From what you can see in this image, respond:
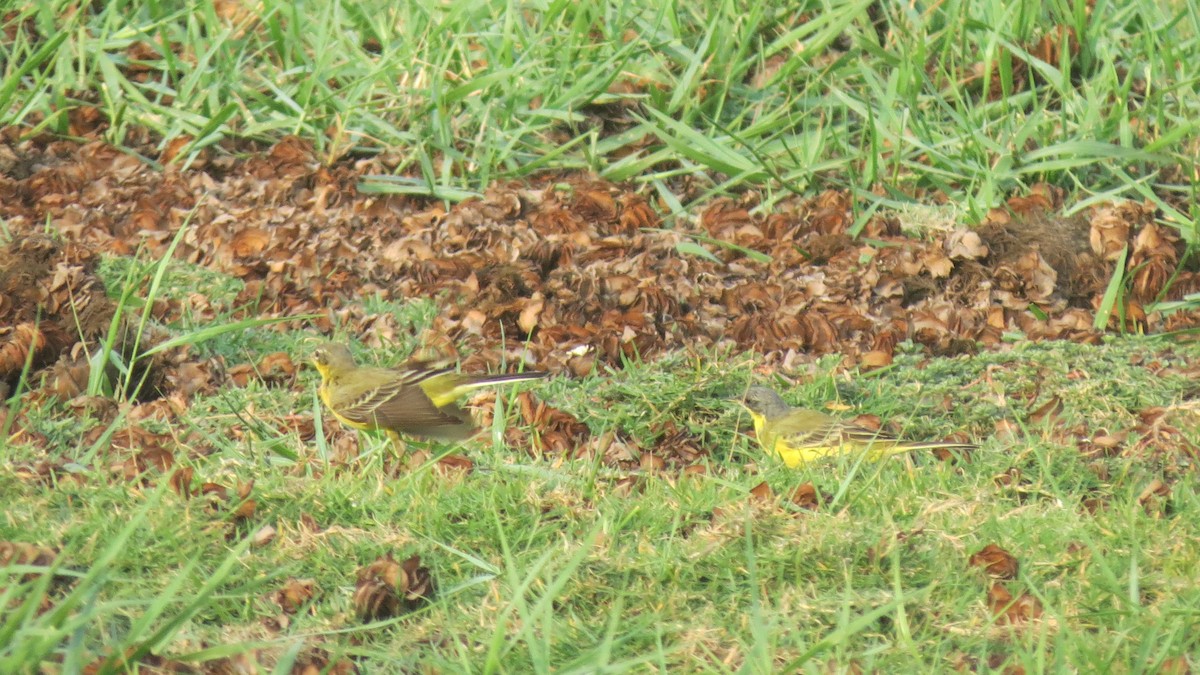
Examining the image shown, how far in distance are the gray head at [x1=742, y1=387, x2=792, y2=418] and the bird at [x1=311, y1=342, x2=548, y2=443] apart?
0.80 meters

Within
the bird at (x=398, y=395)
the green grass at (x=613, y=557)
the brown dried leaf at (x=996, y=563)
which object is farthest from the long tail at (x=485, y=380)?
the brown dried leaf at (x=996, y=563)

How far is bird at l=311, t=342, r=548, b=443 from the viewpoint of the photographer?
5242mm

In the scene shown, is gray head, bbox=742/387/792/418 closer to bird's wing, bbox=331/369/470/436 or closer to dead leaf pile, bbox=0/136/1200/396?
dead leaf pile, bbox=0/136/1200/396

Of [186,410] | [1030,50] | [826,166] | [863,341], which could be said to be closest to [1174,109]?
[1030,50]

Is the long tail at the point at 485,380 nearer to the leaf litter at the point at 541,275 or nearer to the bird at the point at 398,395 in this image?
the bird at the point at 398,395

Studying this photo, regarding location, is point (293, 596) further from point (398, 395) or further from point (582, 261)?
point (582, 261)

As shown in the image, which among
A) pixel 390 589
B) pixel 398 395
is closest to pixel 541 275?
pixel 398 395

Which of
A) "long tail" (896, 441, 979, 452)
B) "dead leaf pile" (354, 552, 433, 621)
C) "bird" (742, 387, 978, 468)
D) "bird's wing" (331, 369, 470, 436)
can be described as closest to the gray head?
"bird" (742, 387, 978, 468)

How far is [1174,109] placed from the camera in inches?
299

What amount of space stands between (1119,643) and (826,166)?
4239mm

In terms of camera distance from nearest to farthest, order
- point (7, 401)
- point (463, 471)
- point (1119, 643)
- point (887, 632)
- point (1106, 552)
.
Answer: point (1119, 643) → point (887, 632) → point (1106, 552) → point (463, 471) → point (7, 401)

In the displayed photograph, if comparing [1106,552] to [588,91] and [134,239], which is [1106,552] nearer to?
[588,91]

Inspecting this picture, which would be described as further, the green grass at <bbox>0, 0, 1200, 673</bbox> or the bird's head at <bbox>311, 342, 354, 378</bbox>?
the bird's head at <bbox>311, 342, 354, 378</bbox>

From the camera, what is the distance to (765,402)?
5.50 meters
